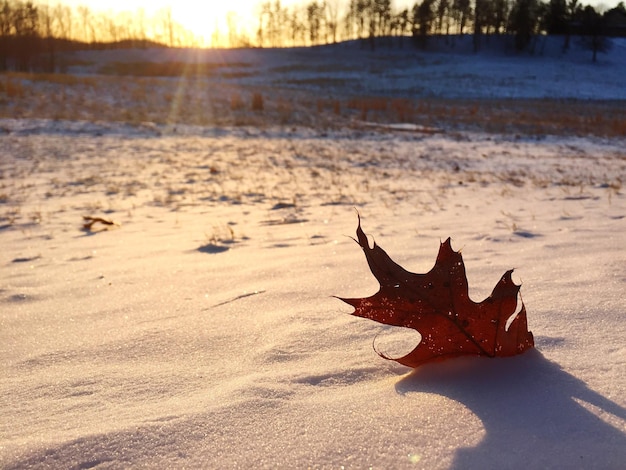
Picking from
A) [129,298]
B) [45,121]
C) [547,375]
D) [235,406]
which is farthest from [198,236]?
[45,121]

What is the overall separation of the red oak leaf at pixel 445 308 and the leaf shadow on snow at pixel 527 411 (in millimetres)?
46

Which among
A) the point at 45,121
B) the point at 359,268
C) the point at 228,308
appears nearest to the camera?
the point at 228,308

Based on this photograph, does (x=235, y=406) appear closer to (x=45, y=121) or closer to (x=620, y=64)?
(x=45, y=121)

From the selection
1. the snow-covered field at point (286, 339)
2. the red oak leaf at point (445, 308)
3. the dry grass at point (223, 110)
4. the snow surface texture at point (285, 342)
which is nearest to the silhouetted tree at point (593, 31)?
the dry grass at point (223, 110)

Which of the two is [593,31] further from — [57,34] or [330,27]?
[57,34]

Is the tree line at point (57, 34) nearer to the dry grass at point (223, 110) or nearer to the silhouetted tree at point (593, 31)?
the dry grass at point (223, 110)

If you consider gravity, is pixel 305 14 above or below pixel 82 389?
above

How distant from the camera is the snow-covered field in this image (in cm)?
99

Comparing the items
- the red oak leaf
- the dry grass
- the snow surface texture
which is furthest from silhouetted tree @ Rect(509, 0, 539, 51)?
the red oak leaf

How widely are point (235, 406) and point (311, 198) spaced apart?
4183mm

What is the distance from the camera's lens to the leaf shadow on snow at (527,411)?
0.90 m

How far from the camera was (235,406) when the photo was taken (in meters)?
1.15

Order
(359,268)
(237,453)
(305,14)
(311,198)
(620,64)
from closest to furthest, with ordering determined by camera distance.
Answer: (237,453)
(359,268)
(311,198)
(620,64)
(305,14)

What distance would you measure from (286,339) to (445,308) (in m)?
0.57
